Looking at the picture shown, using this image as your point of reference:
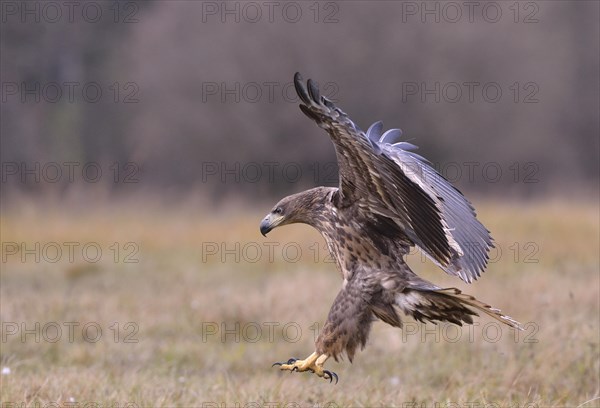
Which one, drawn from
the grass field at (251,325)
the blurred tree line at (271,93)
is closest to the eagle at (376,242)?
the grass field at (251,325)

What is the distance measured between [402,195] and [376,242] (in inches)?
14.1

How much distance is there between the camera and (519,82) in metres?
22.9

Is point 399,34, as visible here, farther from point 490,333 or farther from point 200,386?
point 200,386

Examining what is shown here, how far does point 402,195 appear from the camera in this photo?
14.5ft

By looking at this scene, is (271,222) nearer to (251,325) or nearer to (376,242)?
(376,242)

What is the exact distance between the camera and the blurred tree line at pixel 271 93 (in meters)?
20.1

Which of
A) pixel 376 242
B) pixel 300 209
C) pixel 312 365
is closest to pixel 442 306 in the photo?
pixel 376 242

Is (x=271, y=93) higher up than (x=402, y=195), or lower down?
lower down

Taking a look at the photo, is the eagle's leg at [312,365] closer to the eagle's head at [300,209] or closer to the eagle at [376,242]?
the eagle at [376,242]

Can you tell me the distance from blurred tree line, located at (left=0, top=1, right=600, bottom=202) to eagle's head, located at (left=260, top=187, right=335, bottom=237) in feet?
43.0

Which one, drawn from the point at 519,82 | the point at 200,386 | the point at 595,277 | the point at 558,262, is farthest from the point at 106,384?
the point at 519,82

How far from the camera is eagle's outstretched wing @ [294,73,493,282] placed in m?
4.03

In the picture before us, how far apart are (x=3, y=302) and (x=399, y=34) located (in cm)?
1377

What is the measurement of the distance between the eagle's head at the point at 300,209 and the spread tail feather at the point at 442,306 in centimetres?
62
